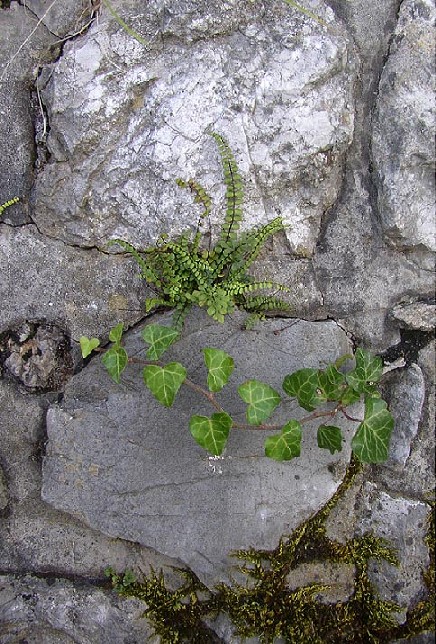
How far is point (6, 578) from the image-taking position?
2.37m

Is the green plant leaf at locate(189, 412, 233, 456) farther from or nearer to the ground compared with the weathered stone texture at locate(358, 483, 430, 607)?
farther from the ground

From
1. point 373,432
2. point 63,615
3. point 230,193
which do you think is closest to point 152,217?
point 230,193

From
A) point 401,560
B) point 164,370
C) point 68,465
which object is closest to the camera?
point 164,370

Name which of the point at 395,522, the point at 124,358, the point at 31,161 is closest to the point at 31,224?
the point at 31,161

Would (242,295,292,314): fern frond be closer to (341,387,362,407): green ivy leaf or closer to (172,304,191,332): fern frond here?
(172,304,191,332): fern frond

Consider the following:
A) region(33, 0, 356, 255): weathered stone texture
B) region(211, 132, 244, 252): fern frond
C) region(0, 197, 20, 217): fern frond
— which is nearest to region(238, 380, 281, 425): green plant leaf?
region(211, 132, 244, 252): fern frond

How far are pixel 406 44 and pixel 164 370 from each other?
5.50ft

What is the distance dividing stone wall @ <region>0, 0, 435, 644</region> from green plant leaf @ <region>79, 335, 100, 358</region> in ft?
0.61

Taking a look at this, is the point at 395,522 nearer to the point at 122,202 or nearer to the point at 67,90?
the point at 122,202

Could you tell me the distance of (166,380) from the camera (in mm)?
2166

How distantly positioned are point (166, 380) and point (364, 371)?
0.81 metres

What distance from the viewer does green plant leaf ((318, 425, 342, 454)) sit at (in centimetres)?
227

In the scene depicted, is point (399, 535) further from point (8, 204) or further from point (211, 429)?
point (8, 204)

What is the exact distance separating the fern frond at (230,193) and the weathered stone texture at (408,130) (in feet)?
2.12
